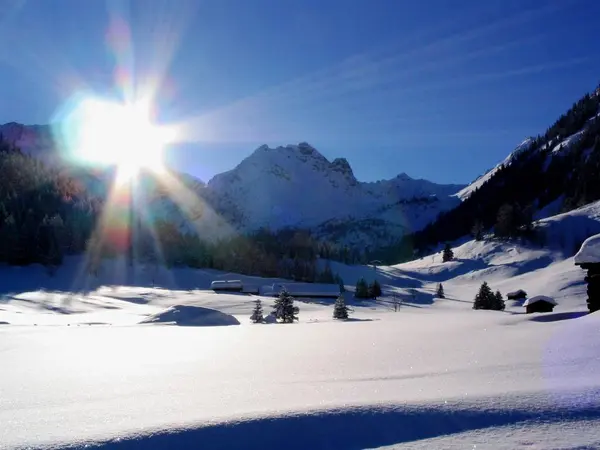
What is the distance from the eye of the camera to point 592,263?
13164 millimetres

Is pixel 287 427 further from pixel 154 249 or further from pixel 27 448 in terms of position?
pixel 154 249

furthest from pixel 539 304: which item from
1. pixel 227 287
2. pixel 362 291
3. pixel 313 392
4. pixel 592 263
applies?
pixel 227 287

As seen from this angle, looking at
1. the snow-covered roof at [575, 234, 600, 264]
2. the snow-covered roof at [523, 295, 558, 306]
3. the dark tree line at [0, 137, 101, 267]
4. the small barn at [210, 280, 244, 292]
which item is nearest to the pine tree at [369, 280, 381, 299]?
the small barn at [210, 280, 244, 292]

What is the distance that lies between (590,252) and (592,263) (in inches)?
16.6

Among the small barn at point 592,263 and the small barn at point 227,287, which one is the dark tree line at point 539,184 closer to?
the small barn at point 227,287

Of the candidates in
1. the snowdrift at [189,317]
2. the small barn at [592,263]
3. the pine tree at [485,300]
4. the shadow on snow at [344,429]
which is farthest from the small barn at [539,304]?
the shadow on snow at [344,429]

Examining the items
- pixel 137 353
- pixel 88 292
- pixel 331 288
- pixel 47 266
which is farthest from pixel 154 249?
pixel 137 353

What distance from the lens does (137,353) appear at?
23.3ft

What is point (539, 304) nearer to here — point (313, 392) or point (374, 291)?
point (313, 392)

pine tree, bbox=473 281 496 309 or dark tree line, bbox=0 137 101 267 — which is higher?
dark tree line, bbox=0 137 101 267

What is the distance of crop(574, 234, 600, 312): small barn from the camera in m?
12.9

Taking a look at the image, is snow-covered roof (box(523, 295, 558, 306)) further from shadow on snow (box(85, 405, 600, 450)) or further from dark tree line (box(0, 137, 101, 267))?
dark tree line (box(0, 137, 101, 267))

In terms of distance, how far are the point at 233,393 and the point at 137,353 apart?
370 cm

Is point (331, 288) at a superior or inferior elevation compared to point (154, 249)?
inferior
